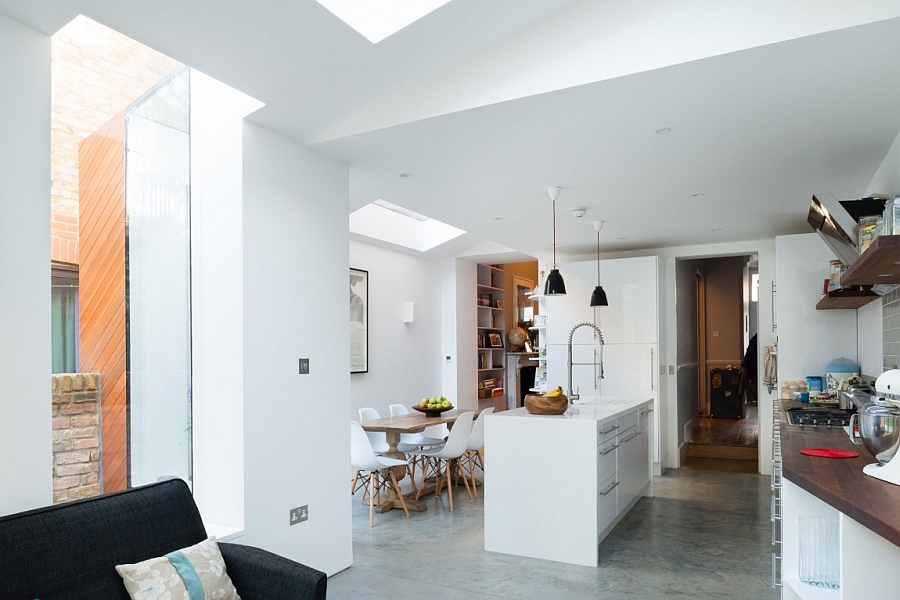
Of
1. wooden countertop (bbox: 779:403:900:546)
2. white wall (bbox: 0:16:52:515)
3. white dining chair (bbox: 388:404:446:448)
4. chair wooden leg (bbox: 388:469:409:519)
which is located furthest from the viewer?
white dining chair (bbox: 388:404:446:448)

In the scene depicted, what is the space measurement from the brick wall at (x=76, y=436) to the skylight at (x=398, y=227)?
3.96 metres

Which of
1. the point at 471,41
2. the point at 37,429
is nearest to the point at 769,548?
the point at 471,41

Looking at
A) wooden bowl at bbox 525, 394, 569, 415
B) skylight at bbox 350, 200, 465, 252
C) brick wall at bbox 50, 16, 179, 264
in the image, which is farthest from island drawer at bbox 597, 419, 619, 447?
skylight at bbox 350, 200, 465, 252

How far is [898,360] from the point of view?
3836 millimetres

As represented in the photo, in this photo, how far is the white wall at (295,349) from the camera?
3.29 metres

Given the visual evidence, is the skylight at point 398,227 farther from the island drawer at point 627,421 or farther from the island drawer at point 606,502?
the island drawer at point 606,502

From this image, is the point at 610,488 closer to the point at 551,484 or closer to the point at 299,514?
the point at 551,484

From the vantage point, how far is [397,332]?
7.72 m

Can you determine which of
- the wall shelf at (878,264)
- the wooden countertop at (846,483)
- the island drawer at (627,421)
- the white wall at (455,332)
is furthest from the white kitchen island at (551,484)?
the white wall at (455,332)

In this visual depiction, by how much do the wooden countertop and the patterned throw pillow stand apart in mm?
2015

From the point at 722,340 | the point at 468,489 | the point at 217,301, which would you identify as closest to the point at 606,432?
the point at 468,489

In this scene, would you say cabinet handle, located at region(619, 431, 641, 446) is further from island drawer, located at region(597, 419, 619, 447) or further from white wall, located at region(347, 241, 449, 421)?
white wall, located at region(347, 241, 449, 421)

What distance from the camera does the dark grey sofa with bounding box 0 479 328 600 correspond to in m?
1.95

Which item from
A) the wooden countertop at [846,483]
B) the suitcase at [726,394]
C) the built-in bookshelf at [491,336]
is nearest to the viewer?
the wooden countertop at [846,483]
